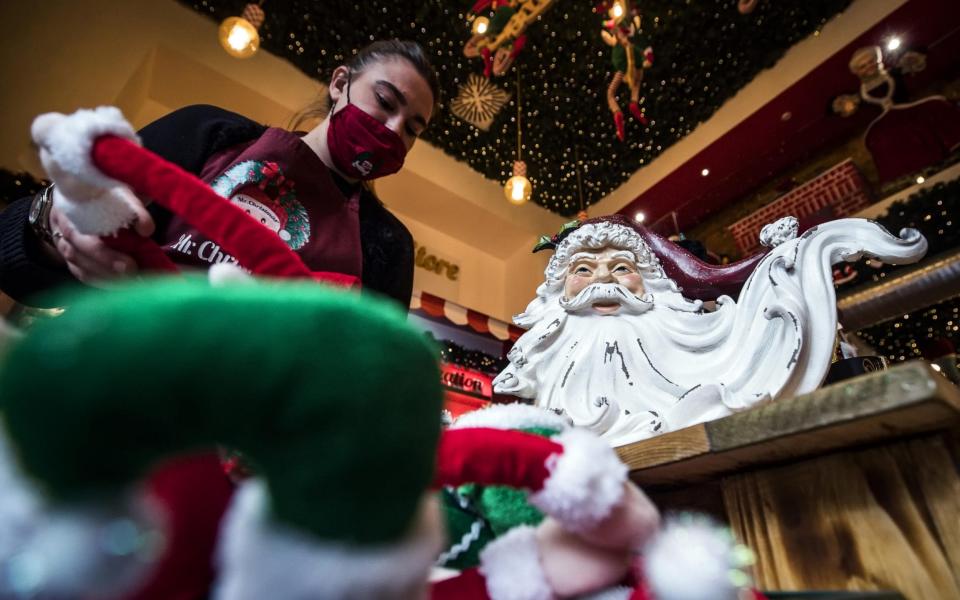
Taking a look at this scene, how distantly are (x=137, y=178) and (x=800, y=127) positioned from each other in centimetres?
309

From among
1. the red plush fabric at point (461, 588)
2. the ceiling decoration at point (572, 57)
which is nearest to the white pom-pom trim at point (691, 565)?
the red plush fabric at point (461, 588)

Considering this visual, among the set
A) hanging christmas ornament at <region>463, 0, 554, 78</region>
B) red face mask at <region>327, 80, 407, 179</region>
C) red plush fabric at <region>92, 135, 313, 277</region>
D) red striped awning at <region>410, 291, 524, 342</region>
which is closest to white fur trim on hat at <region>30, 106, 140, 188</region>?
red plush fabric at <region>92, 135, 313, 277</region>

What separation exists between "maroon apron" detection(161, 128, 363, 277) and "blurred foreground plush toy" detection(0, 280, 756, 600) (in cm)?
50

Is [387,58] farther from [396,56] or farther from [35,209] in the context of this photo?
[35,209]

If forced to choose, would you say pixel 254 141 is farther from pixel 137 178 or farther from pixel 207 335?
pixel 207 335

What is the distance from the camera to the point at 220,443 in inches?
6.4

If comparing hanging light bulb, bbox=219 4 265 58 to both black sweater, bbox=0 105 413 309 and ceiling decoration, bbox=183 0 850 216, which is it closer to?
ceiling decoration, bbox=183 0 850 216

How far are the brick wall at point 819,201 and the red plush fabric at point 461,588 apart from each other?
7.77 ft

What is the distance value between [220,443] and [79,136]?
0.81ft

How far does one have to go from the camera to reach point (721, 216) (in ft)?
10.1

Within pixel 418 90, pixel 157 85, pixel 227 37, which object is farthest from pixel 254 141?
pixel 157 85

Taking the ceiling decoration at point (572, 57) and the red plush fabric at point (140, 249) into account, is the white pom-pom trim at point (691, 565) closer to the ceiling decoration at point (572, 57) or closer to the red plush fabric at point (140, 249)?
the red plush fabric at point (140, 249)

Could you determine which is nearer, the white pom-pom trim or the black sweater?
the white pom-pom trim

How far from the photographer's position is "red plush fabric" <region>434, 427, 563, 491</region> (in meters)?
0.25
